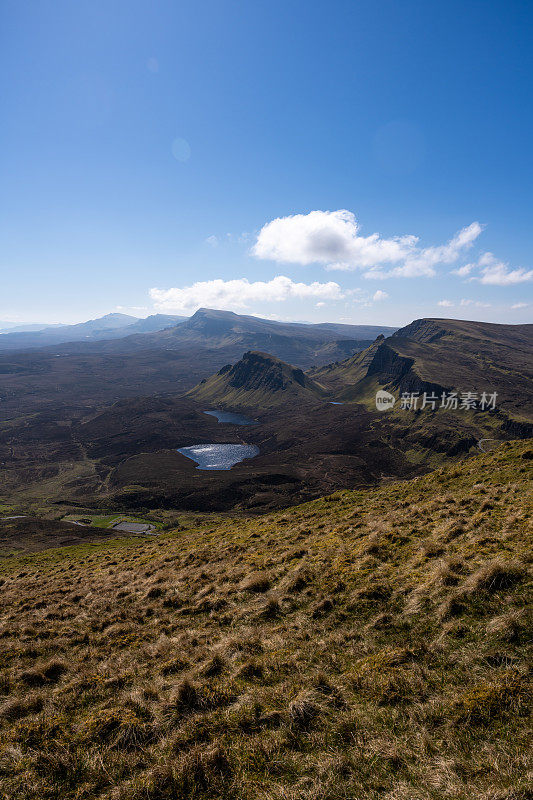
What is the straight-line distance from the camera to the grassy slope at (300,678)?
6664 millimetres

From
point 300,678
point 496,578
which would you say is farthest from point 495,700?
point 300,678

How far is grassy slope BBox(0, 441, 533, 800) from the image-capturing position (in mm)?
6664

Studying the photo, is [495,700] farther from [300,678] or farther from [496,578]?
[300,678]

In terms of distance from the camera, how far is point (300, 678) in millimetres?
9602

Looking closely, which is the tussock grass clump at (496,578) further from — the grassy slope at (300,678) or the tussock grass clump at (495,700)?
the tussock grass clump at (495,700)

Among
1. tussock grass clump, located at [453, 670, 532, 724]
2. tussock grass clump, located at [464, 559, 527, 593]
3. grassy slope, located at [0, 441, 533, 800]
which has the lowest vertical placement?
grassy slope, located at [0, 441, 533, 800]

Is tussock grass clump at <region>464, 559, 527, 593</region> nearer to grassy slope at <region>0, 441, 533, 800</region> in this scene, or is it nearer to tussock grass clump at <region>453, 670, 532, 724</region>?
grassy slope at <region>0, 441, 533, 800</region>

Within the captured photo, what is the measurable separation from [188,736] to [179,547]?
26714 mm

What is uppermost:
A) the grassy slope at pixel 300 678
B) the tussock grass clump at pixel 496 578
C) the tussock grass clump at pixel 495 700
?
the tussock grass clump at pixel 496 578

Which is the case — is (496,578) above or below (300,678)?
above

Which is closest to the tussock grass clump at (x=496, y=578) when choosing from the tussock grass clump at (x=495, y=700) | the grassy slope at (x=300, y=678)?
the grassy slope at (x=300, y=678)

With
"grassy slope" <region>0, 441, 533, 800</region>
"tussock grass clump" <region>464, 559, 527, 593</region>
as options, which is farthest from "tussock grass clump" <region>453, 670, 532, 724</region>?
"tussock grass clump" <region>464, 559, 527, 593</region>

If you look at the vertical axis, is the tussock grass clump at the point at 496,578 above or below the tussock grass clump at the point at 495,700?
above

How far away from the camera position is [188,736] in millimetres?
7988
